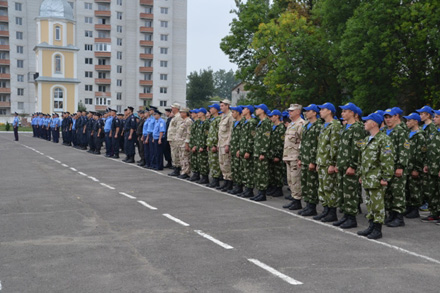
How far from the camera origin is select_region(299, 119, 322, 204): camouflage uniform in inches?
387

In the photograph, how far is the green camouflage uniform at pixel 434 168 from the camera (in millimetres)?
9625

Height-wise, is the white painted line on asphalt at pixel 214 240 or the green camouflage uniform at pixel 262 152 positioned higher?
the green camouflage uniform at pixel 262 152

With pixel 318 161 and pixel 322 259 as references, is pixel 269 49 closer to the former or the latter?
pixel 318 161

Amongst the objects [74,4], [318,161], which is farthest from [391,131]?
[74,4]

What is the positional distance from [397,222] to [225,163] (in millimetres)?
5051

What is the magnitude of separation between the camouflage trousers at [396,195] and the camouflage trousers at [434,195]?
785mm

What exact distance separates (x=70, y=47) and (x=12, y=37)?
82.9 ft

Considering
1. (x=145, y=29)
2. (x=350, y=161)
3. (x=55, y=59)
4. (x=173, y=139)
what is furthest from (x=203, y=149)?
(x=145, y=29)

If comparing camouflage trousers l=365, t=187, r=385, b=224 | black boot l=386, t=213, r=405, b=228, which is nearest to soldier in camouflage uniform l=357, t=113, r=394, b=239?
camouflage trousers l=365, t=187, r=385, b=224

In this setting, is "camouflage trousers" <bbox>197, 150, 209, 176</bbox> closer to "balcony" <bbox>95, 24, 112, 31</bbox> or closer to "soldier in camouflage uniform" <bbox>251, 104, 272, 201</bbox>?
"soldier in camouflage uniform" <bbox>251, 104, 272, 201</bbox>

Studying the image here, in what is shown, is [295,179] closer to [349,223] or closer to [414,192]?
[349,223]

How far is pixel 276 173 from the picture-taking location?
1251 cm

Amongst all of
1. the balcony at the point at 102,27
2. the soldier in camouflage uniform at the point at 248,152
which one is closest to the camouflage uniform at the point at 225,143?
the soldier in camouflage uniform at the point at 248,152

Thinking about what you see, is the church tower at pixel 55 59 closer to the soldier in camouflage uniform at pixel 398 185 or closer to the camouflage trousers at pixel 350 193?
the soldier in camouflage uniform at pixel 398 185
